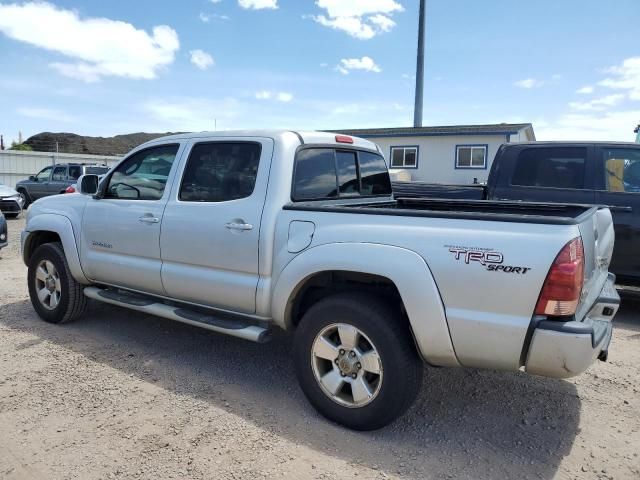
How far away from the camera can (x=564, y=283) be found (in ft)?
8.29

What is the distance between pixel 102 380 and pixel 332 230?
2.18 metres

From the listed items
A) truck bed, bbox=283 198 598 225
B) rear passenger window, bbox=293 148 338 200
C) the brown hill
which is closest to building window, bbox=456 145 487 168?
truck bed, bbox=283 198 598 225

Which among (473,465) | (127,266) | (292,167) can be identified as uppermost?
(292,167)

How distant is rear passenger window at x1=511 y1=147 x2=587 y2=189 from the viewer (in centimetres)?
593

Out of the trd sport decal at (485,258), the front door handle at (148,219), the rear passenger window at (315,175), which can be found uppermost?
the rear passenger window at (315,175)

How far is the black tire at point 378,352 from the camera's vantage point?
2.96 metres

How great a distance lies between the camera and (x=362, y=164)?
4.52m

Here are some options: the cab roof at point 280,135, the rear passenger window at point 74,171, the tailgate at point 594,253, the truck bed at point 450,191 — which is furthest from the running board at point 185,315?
the rear passenger window at point 74,171

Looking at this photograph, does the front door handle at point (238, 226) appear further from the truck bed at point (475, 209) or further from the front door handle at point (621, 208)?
the front door handle at point (621, 208)

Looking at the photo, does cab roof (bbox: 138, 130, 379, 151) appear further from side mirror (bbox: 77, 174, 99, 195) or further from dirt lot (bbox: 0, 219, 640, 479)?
dirt lot (bbox: 0, 219, 640, 479)

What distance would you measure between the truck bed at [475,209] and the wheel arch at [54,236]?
8.26ft

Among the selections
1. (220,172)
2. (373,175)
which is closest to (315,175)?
(220,172)

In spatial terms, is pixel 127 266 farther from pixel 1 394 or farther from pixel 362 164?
pixel 362 164

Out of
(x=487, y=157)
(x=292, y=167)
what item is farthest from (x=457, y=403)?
(x=487, y=157)
